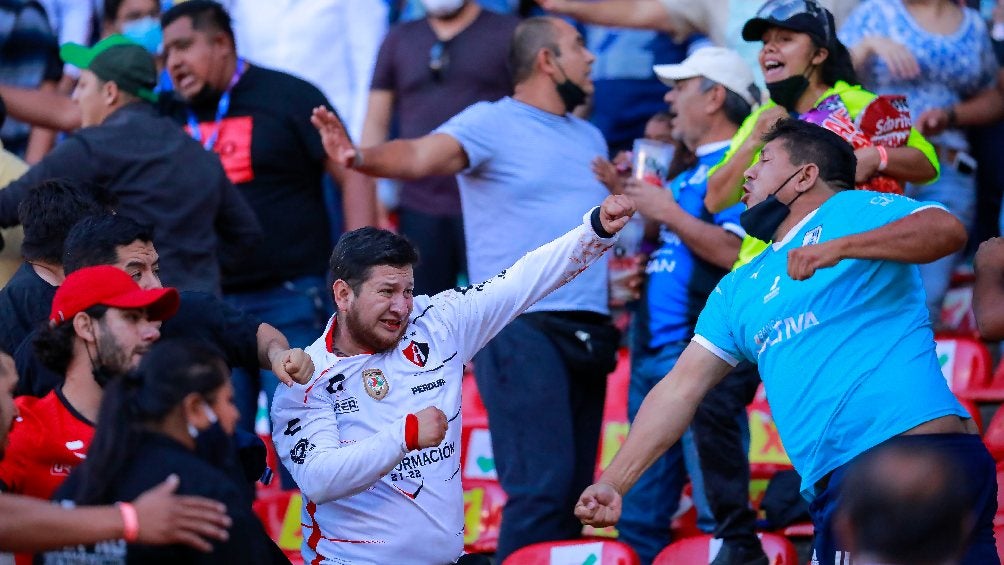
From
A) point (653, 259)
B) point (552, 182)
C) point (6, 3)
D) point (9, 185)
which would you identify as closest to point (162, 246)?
point (9, 185)

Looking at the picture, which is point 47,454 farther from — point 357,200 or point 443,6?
point 443,6

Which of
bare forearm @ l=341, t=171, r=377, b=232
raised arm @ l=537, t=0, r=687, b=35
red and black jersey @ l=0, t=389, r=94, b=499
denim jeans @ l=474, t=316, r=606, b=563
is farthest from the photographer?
raised arm @ l=537, t=0, r=687, b=35

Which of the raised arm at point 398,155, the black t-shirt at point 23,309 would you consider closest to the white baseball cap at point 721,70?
the raised arm at point 398,155

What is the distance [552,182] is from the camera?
21.9ft

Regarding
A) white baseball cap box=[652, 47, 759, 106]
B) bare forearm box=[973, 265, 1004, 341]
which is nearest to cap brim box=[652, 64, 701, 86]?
white baseball cap box=[652, 47, 759, 106]

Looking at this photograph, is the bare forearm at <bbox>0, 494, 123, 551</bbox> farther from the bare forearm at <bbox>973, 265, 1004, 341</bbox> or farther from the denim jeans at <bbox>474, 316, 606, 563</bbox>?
the denim jeans at <bbox>474, 316, 606, 563</bbox>

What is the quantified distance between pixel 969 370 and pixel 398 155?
3004 mm

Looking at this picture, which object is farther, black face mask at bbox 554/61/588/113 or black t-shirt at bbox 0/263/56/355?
black face mask at bbox 554/61/588/113

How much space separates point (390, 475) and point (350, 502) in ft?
0.51

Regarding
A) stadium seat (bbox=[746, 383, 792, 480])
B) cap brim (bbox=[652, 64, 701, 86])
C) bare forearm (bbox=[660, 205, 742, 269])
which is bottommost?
stadium seat (bbox=[746, 383, 792, 480])

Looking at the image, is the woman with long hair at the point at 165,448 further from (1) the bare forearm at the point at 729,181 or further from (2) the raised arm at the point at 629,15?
(2) the raised arm at the point at 629,15

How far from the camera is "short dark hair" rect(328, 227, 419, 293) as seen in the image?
5.22m

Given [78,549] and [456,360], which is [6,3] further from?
[78,549]

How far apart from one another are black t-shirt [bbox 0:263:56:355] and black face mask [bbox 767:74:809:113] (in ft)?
8.99
